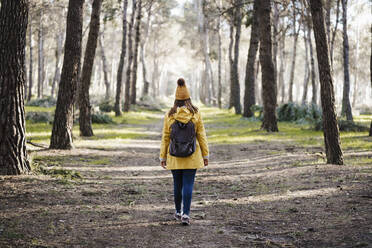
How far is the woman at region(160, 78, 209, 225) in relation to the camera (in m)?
5.47

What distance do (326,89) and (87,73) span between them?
921 centimetres

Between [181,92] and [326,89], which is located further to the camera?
[326,89]

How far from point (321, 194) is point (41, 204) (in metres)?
4.39

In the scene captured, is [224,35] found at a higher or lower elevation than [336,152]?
higher

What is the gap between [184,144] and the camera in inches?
214

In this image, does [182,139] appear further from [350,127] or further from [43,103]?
[43,103]

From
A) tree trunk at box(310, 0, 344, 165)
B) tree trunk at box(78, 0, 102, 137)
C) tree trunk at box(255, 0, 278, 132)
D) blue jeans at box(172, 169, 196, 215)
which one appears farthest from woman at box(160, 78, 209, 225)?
tree trunk at box(255, 0, 278, 132)

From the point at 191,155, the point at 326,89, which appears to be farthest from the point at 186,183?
the point at 326,89

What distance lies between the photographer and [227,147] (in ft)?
46.8

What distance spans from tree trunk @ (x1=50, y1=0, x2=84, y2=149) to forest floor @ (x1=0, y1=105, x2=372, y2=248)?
75 centimetres

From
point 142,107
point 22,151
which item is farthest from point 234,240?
point 142,107

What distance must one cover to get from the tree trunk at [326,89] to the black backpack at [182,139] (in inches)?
178

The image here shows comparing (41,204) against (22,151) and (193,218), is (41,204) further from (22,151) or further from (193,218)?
(193,218)

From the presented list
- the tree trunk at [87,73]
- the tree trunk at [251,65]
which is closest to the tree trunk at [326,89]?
the tree trunk at [87,73]
